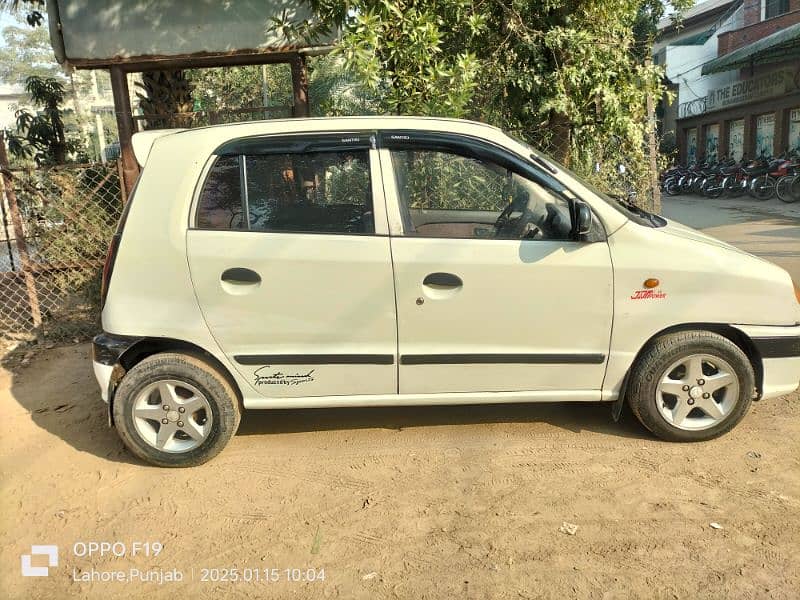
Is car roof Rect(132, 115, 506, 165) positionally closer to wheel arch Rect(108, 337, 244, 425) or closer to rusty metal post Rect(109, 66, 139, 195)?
wheel arch Rect(108, 337, 244, 425)

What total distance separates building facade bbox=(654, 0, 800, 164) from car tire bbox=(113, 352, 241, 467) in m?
17.2

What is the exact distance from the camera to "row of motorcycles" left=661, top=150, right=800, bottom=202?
15.4m

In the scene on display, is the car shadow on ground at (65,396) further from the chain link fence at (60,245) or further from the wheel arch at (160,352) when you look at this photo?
the wheel arch at (160,352)

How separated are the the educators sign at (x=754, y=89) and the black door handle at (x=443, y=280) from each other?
2043cm

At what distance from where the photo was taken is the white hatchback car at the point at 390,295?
10.8ft

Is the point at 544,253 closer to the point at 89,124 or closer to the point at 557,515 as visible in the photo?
the point at 557,515

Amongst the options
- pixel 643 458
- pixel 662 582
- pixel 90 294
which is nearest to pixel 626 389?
pixel 643 458

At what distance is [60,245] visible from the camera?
5.75 metres

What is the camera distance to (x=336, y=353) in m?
3.37

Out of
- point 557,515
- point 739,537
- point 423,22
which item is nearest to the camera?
point 739,537

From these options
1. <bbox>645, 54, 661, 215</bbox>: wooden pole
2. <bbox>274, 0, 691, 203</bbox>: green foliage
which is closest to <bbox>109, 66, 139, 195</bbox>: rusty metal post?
<bbox>274, 0, 691, 203</bbox>: green foliage

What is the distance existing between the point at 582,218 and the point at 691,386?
3.83 ft

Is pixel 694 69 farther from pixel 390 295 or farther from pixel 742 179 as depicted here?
pixel 390 295

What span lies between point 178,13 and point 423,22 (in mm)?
2730
